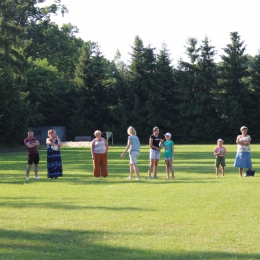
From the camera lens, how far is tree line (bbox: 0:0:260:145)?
74438 mm

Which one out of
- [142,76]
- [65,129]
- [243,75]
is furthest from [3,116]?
[243,75]

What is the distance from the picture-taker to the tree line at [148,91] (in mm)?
74438

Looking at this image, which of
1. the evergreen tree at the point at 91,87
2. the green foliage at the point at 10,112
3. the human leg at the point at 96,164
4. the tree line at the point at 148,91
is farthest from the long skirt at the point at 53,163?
the evergreen tree at the point at 91,87

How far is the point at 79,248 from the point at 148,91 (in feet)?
227

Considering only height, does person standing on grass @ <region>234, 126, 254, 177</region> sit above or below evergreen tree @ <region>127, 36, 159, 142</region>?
below

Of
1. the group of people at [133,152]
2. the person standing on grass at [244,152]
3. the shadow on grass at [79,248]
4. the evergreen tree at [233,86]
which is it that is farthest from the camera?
the evergreen tree at [233,86]

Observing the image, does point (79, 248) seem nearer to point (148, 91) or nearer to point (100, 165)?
point (100, 165)

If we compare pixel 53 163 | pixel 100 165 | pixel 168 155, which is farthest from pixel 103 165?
pixel 168 155

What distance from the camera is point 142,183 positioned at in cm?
1870

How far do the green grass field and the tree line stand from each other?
57151 mm

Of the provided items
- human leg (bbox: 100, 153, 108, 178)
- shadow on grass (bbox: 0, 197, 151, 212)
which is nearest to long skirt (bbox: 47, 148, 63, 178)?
human leg (bbox: 100, 153, 108, 178)

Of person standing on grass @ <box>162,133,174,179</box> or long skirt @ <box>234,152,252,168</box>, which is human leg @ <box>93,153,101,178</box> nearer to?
person standing on grass @ <box>162,133,174,179</box>

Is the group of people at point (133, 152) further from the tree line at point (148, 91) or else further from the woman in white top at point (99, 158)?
the tree line at point (148, 91)

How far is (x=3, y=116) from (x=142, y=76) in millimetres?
27208
